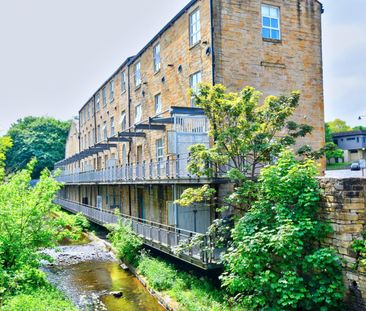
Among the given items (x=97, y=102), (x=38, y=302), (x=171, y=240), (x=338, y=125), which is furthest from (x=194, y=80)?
(x=338, y=125)

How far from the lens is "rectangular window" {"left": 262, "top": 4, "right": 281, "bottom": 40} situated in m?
17.7

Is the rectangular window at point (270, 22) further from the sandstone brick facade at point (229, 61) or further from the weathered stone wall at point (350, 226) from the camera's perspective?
the weathered stone wall at point (350, 226)

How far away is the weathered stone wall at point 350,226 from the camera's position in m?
8.66

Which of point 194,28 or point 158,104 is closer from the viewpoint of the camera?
point 194,28

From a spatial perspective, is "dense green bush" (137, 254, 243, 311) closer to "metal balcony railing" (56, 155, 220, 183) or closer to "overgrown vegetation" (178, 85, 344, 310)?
"overgrown vegetation" (178, 85, 344, 310)

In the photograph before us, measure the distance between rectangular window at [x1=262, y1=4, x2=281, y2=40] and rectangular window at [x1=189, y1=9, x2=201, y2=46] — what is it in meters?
3.07

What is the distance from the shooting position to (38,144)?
217 ft

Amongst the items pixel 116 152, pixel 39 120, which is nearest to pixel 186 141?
pixel 116 152

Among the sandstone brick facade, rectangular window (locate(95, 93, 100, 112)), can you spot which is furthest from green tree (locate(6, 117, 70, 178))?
the sandstone brick facade

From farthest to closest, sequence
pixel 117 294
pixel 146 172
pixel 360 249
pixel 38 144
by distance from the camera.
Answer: pixel 38 144 < pixel 146 172 < pixel 117 294 < pixel 360 249

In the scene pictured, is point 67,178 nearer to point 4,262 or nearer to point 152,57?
point 152,57

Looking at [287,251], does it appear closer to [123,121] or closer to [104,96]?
[123,121]

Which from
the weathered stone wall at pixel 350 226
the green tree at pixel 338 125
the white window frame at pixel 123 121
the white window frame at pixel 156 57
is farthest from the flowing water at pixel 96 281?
the green tree at pixel 338 125

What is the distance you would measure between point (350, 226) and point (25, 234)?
37.1 ft
